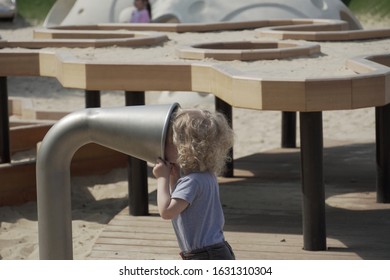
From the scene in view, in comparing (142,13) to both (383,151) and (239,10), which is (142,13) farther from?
(383,151)

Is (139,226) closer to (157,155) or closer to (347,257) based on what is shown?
(347,257)

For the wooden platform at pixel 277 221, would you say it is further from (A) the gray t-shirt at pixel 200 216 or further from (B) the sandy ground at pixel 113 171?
(A) the gray t-shirt at pixel 200 216

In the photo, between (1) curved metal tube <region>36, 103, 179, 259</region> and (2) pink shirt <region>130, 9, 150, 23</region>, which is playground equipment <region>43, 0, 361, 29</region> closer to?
(2) pink shirt <region>130, 9, 150, 23</region>

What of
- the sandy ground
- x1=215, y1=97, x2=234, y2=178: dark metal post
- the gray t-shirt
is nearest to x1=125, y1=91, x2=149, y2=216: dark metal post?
the sandy ground

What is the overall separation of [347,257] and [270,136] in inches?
235

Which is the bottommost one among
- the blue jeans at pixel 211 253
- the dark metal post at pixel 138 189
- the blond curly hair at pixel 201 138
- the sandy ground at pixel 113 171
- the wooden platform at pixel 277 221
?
the sandy ground at pixel 113 171

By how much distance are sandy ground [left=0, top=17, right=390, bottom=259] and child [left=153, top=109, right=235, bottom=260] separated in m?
2.78

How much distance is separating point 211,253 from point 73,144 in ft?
2.84

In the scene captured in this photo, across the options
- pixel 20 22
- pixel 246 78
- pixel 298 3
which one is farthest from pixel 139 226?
pixel 20 22

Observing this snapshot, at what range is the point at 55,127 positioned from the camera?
2.63 meters

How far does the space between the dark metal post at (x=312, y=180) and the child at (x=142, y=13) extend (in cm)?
751

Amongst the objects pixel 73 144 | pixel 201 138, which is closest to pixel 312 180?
pixel 201 138

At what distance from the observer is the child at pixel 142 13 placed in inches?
512

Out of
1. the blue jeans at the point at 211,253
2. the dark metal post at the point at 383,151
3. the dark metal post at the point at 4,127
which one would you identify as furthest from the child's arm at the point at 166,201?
the dark metal post at the point at 4,127
